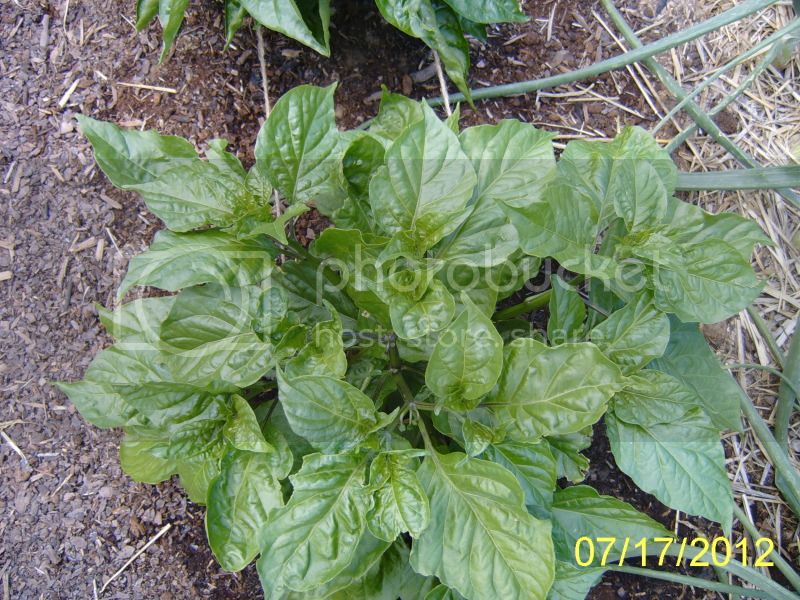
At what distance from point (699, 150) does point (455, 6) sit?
2.56ft

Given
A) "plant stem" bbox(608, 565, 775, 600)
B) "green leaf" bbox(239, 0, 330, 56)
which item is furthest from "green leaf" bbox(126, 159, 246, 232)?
"plant stem" bbox(608, 565, 775, 600)

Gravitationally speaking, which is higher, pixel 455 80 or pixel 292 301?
pixel 455 80

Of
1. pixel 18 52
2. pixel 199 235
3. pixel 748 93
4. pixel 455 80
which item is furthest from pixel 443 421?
pixel 18 52

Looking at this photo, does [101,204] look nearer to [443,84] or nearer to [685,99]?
[443,84]

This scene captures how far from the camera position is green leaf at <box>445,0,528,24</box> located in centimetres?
144

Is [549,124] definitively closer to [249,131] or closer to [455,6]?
[455,6]

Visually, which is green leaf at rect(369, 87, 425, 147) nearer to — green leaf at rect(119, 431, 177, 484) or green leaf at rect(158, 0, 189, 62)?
green leaf at rect(158, 0, 189, 62)

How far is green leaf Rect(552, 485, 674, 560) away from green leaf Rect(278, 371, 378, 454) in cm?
50

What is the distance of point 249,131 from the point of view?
5.51 feet

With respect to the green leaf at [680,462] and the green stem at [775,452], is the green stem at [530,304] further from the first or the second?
the green stem at [775,452]

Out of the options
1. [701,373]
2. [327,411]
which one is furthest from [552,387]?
[701,373]

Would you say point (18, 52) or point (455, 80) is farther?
point (18, 52)

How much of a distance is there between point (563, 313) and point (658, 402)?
247 millimetres

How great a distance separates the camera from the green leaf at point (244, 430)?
1157 mm
